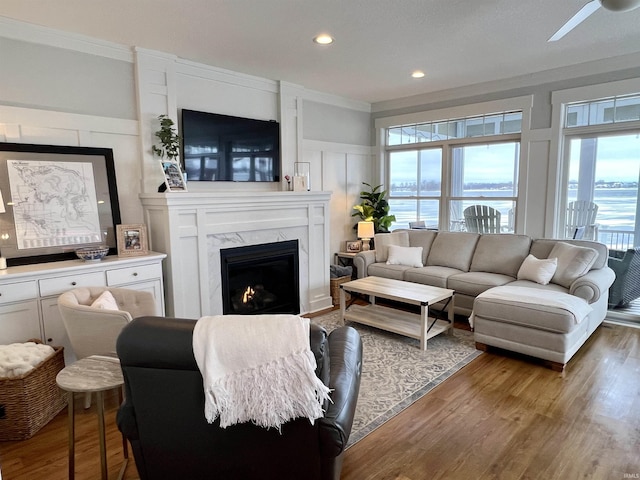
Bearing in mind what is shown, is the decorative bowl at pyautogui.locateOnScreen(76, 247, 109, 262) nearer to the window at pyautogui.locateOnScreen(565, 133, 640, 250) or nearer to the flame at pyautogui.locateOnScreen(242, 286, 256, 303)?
the flame at pyautogui.locateOnScreen(242, 286, 256, 303)

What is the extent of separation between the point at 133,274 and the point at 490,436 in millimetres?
2816

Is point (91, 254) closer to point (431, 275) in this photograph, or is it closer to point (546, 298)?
point (431, 275)

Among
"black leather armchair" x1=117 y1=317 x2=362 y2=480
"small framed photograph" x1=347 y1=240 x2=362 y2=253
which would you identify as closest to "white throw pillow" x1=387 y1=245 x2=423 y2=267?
"small framed photograph" x1=347 y1=240 x2=362 y2=253

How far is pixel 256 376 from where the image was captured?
140 cm

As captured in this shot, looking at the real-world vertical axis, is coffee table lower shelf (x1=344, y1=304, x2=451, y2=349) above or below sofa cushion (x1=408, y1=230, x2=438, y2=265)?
below

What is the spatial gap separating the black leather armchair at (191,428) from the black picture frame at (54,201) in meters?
2.16

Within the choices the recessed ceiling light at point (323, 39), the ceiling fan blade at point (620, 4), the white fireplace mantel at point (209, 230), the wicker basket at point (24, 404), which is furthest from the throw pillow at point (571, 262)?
the wicker basket at point (24, 404)

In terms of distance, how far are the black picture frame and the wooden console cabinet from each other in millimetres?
200

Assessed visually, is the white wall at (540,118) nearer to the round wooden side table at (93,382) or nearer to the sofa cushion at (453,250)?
the sofa cushion at (453,250)

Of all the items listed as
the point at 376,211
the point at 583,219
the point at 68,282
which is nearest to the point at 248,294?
the point at 68,282

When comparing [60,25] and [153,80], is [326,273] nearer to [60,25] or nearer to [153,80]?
[153,80]

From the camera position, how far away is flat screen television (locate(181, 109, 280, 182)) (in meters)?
4.00

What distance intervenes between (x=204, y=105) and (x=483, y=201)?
147 inches

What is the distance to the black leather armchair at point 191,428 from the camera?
145 cm
